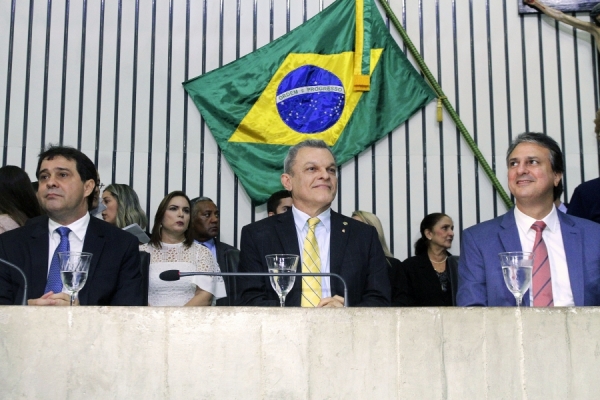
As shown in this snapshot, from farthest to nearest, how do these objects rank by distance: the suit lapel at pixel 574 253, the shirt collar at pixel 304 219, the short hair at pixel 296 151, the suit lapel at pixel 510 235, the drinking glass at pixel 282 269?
the short hair at pixel 296 151 < the shirt collar at pixel 304 219 < the suit lapel at pixel 510 235 < the suit lapel at pixel 574 253 < the drinking glass at pixel 282 269

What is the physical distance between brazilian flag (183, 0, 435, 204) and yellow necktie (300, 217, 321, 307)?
2.01m

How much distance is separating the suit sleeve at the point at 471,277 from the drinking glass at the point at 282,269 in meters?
0.68

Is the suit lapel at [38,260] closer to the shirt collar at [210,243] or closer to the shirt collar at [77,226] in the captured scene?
the shirt collar at [77,226]

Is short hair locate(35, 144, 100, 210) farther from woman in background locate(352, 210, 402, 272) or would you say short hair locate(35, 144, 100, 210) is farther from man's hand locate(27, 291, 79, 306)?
woman in background locate(352, 210, 402, 272)

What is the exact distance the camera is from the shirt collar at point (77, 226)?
2.88 metres

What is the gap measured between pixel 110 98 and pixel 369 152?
1778mm

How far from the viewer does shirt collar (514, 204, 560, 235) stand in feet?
8.81

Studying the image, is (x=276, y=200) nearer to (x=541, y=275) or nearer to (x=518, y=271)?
(x=541, y=275)

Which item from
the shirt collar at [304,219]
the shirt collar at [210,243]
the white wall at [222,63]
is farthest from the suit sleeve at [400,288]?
the shirt collar at [304,219]

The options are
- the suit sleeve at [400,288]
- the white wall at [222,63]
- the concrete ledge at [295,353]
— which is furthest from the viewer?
the white wall at [222,63]

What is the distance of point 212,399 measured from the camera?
1.78 meters

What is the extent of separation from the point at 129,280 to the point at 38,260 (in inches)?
13.3

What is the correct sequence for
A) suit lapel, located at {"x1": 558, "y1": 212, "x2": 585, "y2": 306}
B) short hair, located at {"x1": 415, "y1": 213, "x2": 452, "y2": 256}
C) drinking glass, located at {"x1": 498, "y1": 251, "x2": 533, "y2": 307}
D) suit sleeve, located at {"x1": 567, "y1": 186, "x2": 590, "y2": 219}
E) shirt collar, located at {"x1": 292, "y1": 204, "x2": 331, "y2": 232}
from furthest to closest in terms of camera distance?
short hair, located at {"x1": 415, "y1": 213, "x2": 452, "y2": 256} < suit sleeve, located at {"x1": 567, "y1": 186, "x2": 590, "y2": 219} < shirt collar, located at {"x1": 292, "y1": 204, "x2": 331, "y2": 232} < suit lapel, located at {"x1": 558, "y1": 212, "x2": 585, "y2": 306} < drinking glass, located at {"x1": 498, "y1": 251, "x2": 533, "y2": 307}

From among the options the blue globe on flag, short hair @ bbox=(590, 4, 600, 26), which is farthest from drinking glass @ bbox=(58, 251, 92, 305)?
short hair @ bbox=(590, 4, 600, 26)
